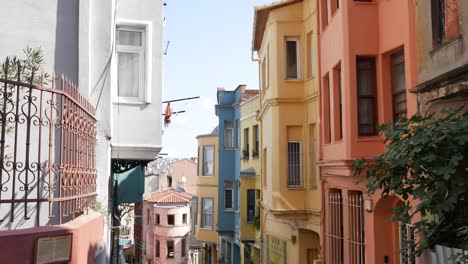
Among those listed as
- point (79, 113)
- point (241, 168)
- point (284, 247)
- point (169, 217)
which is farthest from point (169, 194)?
point (79, 113)

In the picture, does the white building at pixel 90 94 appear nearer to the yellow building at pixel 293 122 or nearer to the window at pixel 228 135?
the yellow building at pixel 293 122

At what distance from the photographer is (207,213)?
98.3 feet

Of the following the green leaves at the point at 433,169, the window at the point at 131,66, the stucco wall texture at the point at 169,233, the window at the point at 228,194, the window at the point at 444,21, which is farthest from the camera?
the stucco wall texture at the point at 169,233

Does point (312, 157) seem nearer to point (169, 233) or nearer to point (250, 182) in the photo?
point (250, 182)

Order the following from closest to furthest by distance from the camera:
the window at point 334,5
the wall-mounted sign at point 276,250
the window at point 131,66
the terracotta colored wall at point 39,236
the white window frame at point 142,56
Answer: the terracotta colored wall at point 39,236 → the white window frame at point 142,56 → the window at point 131,66 → the window at point 334,5 → the wall-mounted sign at point 276,250

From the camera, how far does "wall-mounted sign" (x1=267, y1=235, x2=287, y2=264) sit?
16.8 m

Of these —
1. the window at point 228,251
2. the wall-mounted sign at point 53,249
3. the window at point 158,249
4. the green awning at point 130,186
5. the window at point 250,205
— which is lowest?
the window at point 158,249

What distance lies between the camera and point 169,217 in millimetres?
43844

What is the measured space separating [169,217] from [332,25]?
3460 cm

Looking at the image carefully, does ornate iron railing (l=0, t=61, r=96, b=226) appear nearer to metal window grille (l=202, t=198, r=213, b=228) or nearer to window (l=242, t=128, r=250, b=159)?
window (l=242, t=128, r=250, b=159)

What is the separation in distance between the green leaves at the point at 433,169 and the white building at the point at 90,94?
386 cm

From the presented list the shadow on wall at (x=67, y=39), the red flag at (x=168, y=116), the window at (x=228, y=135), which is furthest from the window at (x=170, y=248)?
the shadow on wall at (x=67, y=39)

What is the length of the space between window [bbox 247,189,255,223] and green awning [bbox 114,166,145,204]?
11.7 metres

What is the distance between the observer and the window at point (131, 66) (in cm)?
952
